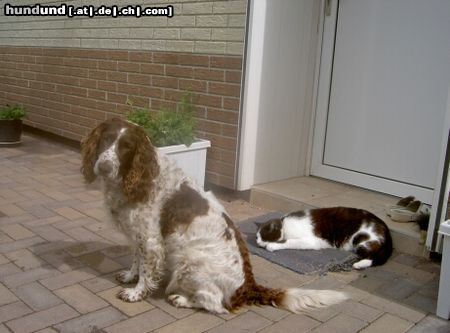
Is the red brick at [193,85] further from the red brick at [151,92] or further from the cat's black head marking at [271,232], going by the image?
the cat's black head marking at [271,232]

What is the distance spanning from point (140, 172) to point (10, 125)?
5.75 metres

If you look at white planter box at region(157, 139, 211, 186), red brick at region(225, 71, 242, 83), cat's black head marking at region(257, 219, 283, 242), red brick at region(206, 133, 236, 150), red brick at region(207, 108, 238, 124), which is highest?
red brick at region(225, 71, 242, 83)

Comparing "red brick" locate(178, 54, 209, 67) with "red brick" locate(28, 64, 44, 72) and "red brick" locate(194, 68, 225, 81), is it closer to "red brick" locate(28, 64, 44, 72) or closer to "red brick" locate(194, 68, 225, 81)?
"red brick" locate(194, 68, 225, 81)

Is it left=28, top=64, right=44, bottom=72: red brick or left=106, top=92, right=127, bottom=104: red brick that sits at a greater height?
Result: left=28, top=64, right=44, bottom=72: red brick

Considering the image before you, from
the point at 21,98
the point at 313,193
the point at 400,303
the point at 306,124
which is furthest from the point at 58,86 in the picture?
the point at 400,303

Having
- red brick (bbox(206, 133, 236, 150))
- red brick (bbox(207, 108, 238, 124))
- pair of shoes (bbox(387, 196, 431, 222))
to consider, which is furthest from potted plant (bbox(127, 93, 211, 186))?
pair of shoes (bbox(387, 196, 431, 222))

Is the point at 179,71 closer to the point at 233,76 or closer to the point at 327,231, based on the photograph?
the point at 233,76

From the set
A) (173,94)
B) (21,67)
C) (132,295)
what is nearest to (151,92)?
(173,94)

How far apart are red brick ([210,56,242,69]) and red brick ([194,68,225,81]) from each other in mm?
65

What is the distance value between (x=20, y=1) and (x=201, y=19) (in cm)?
501

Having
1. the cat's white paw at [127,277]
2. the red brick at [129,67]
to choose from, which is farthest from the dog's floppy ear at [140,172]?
the red brick at [129,67]

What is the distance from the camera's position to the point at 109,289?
347cm

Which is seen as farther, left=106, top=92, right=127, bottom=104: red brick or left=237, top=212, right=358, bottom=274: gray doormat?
left=106, top=92, right=127, bottom=104: red brick

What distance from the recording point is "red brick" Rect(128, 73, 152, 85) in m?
6.59
